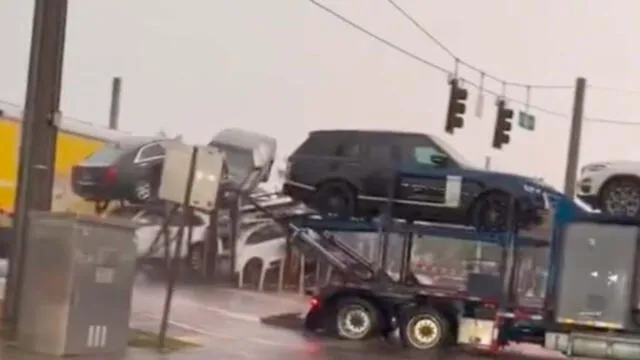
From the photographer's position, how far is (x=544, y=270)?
20172 mm

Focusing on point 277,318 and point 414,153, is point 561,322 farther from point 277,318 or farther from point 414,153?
point 277,318

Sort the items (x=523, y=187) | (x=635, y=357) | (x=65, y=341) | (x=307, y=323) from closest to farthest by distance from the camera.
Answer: (x=65, y=341)
(x=635, y=357)
(x=523, y=187)
(x=307, y=323)

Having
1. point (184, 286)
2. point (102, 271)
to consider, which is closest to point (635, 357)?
point (102, 271)

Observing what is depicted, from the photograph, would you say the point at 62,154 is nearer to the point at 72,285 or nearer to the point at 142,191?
the point at 142,191

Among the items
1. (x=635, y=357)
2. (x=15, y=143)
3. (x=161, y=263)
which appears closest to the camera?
(x=635, y=357)

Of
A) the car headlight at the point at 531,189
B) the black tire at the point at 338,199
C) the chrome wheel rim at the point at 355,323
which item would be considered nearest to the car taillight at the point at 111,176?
the black tire at the point at 338,199

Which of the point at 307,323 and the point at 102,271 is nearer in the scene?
the point at 102,271

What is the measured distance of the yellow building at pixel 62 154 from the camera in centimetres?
2542

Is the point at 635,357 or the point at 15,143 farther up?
the point at 15,143

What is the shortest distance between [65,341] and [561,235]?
9205 mm

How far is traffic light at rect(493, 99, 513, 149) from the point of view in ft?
79.2

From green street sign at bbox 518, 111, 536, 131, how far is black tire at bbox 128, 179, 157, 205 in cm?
836

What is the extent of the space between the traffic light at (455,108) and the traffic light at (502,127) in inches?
68.6

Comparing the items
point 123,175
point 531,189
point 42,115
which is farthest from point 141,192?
point 42,115
